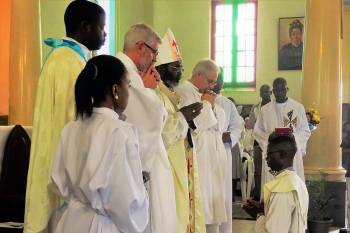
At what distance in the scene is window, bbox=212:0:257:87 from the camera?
39.9ft

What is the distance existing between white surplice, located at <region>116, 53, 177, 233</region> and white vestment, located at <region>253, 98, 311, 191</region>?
3359 millimetres

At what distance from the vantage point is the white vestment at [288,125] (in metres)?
5.98

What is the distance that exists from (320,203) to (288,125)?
1049mm

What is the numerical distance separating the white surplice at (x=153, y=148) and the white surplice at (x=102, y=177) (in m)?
0.63

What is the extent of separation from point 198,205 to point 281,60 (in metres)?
8.48

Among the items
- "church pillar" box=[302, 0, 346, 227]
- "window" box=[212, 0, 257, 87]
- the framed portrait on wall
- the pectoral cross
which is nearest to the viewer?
the pectoral cross

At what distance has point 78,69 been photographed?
2529 millimetres

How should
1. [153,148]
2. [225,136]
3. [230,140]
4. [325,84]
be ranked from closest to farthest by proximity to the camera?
1. [153,148]
2. [225,136]
3. [230,140]
4. [325,84]

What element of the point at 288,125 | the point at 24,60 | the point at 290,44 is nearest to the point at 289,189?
the point at 288,125

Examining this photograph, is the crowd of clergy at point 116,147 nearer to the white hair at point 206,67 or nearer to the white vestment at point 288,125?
the white hair at point 206,67

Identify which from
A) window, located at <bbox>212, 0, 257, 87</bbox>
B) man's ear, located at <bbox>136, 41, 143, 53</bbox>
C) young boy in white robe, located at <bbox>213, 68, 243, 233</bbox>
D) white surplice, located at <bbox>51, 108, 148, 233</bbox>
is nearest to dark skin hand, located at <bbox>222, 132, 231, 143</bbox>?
young boy in white robe, located at <bbox>213, 68, 243, 233</bbox>

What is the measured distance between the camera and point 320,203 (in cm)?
579

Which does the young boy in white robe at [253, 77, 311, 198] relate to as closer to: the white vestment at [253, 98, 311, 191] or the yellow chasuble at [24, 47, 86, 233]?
the white vestment at [253, 98, 311, 191]

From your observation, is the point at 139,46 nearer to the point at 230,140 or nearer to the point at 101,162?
the point at 101,162
